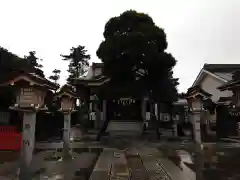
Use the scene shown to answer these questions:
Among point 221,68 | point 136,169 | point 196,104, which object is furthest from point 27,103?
point 221,68

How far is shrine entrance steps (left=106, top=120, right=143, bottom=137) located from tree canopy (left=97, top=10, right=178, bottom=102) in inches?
159

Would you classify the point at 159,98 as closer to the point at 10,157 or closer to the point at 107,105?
the point at 107,105

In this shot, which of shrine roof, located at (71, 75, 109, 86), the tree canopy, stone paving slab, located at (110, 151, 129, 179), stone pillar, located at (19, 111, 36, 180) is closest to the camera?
stone pillar, located at (19, 111, 36, 180)

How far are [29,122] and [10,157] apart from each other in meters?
6.37

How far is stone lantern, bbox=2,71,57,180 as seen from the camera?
6.80 m

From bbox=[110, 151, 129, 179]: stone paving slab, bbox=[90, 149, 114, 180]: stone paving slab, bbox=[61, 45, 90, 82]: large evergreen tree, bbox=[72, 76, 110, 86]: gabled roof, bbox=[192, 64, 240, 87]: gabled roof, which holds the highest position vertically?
bbox=[61, 45, 90, 82]: large evergreen tree

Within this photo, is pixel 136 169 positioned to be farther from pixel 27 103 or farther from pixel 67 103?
pixel 67 103

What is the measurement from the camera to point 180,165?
10.0 metres

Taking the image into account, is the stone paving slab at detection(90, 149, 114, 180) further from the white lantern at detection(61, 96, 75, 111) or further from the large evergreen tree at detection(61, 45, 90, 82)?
the large evergreen tree at detection(61, 45, 90, 82)

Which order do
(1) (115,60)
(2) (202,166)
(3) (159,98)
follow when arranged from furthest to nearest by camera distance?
(3) (159,98) < (1) (115,60) < (2) (202,166)

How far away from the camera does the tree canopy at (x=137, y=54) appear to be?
66.3 feet

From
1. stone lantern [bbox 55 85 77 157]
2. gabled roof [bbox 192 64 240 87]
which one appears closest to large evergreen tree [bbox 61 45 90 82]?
gabled roof [bbox 192 64 240 87]

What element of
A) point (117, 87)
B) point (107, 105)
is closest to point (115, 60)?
point (117, 87)

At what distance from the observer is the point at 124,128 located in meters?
25.1
